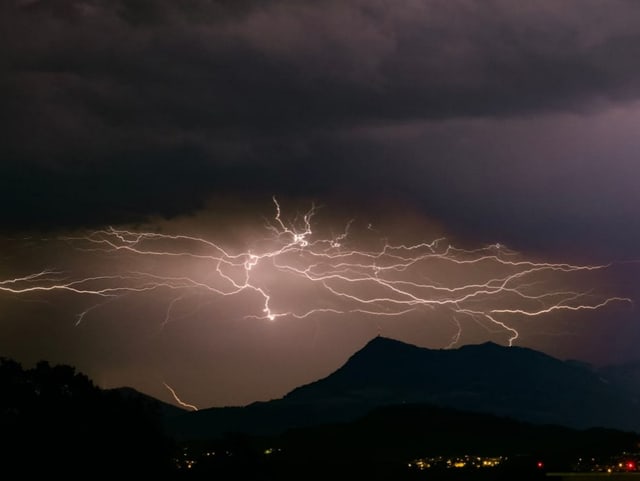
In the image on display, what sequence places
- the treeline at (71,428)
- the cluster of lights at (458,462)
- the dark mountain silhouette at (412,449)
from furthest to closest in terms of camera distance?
1. the cluster of lights at (458,462)
2. the dark mountain silhouette at (412,449)
3. the treeline at (71,428)

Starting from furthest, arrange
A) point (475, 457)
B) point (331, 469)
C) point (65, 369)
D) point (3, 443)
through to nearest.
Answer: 1. point (475, 457)
2. point (331, 469)
3. point (65, 369)
4. point (3, 443)

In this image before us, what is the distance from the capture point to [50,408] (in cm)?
→ 4325

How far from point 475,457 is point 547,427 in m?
38.2

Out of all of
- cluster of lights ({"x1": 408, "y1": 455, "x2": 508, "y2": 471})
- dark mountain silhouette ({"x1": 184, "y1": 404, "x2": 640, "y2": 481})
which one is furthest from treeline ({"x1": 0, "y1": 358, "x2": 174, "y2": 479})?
cluster of lights ({"x1": 408, "y1": 455, "x2": 508, "y2": 471})

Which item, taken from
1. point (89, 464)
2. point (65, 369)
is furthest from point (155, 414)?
point (89, 464)

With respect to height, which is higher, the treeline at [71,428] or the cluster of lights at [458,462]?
the cluster of lights at [458,462]

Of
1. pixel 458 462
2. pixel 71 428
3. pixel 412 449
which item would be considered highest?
pixel 412 449

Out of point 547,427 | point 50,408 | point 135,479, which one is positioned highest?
point 547,427

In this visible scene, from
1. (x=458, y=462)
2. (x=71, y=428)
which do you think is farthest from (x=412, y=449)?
(x=71, y=428)

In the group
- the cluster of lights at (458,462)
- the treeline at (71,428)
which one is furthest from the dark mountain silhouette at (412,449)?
the treeline at (71,428)

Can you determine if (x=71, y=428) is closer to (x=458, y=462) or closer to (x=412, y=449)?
(x=458, y=462)

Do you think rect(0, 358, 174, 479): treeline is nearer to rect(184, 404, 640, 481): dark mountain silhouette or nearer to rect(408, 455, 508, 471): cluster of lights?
rect(184, 404, 640, 481): dark mountain silhouette

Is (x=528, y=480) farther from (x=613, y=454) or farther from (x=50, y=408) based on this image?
(x=613, y=454)

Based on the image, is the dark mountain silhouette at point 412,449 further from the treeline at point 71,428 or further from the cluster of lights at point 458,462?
the treeline at point 71,428
